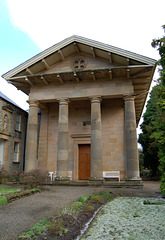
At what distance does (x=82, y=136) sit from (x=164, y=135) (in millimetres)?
10345

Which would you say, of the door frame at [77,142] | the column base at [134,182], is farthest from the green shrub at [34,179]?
the door frame at [77,142]

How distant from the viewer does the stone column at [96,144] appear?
533 inches

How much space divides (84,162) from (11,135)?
7.09m

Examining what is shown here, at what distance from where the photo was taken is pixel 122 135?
17.1 metres

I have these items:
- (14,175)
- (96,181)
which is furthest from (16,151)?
(96,181)

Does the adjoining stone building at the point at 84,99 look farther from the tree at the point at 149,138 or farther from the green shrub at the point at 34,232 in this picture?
the green shrub at the point at 34,232

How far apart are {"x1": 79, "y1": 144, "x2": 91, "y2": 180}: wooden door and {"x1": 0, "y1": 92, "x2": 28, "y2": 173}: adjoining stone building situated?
613 centimetres

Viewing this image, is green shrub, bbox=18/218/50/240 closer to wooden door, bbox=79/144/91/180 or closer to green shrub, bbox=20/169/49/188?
green shrub, bbox=20/169/49/188

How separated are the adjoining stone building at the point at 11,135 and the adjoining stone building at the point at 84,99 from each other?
2.31 m

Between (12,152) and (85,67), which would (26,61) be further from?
(12,152)

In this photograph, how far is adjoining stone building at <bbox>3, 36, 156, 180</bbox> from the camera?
46.5 feet

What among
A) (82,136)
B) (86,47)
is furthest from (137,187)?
(86,47)

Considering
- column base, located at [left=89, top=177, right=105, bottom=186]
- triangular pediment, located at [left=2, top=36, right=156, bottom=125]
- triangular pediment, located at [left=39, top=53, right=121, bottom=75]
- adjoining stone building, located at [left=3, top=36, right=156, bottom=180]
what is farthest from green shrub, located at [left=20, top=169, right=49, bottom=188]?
triangular pediment, located at [left=39, top=53, right=121, bottom=75]

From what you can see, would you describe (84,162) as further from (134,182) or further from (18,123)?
(18,123)
